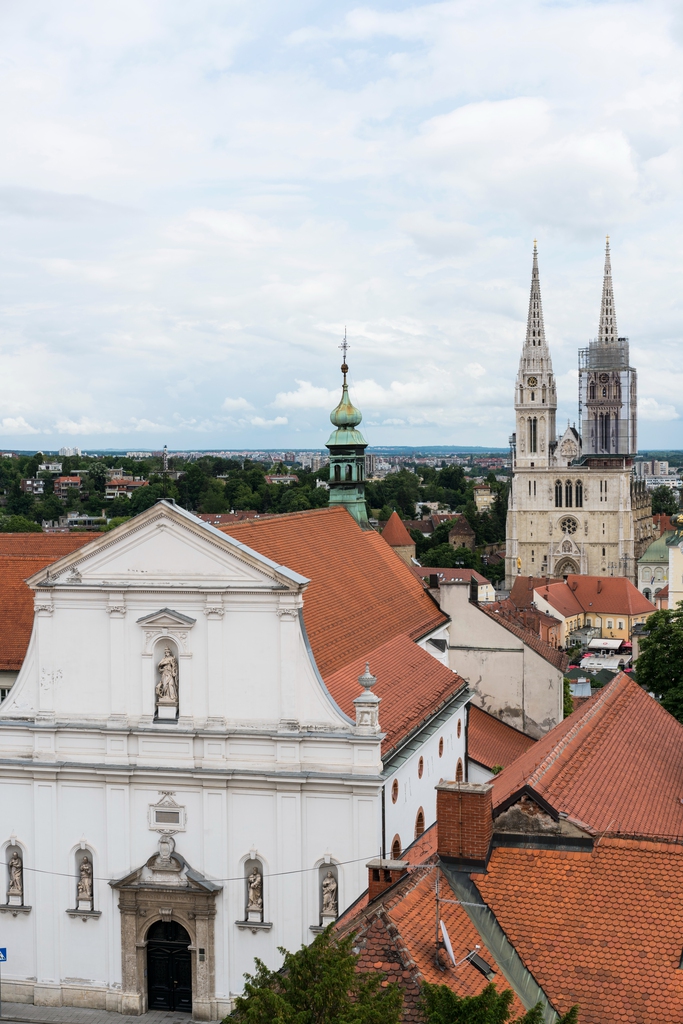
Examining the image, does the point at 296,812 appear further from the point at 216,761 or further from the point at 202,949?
the point at 202,949

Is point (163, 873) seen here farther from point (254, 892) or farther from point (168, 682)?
point (168, 682)

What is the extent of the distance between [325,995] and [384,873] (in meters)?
4.86

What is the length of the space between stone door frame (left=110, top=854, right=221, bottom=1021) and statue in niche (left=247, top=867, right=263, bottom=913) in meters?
0.74

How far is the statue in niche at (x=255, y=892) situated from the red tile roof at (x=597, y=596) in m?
90.3

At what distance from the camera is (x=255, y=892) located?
26.8m

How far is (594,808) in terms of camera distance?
21.8 metres

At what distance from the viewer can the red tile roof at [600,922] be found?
1756 centimetres

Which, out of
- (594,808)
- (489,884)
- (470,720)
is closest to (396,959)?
(489,884)

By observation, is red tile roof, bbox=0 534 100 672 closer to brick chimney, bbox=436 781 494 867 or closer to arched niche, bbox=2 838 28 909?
arched niche, bbox=2 838 28 909

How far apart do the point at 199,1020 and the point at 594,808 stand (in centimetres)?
1104

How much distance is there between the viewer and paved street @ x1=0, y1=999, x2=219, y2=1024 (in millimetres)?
26781

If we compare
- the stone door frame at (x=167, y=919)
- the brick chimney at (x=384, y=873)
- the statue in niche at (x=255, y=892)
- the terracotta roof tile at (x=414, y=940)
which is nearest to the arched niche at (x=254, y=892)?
the statue in niche at (x=255, y=892)

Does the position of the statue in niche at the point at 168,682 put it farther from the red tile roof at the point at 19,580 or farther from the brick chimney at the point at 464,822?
the red tile roof at the point at 19,580

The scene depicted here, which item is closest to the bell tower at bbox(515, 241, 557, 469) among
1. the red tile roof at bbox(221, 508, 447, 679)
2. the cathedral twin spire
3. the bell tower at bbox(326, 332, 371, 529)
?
the cathedral twin spire
